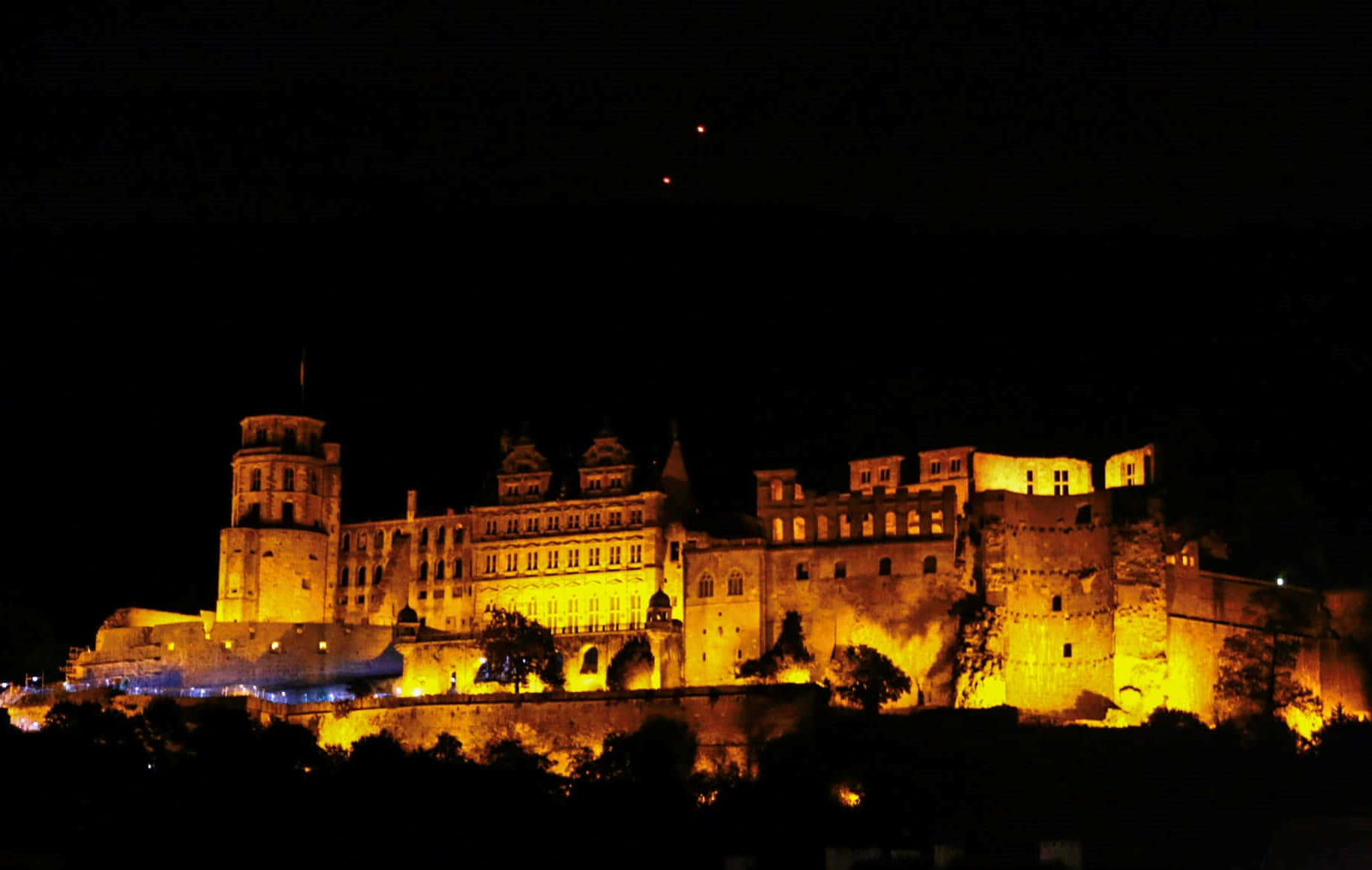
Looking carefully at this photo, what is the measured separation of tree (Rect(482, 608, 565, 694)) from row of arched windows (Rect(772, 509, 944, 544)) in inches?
429

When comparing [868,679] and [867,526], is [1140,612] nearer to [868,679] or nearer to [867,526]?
[868,679]

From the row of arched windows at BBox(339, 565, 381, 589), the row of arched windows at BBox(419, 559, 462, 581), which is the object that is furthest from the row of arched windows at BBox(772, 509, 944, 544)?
the row of arched windows at BBox(339, 565, 381, 589)

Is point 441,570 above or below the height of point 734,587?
above

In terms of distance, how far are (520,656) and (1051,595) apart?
876 inches

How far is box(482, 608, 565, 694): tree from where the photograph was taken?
105m

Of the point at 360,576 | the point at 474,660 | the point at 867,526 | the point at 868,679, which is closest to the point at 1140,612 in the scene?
the point at 868,679

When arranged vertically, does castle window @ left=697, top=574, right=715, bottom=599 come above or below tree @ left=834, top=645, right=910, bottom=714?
above

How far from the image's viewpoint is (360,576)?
401ft

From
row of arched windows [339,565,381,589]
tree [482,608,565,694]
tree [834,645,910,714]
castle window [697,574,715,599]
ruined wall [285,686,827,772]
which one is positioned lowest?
ruined wall [285,686,827,772]

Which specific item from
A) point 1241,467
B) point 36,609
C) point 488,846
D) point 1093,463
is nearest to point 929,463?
point 1093,463

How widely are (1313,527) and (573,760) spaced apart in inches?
1411

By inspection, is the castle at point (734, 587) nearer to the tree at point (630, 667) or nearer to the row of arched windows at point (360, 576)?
the row of arched windows at point (360, 576)

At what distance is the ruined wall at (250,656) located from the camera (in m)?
111

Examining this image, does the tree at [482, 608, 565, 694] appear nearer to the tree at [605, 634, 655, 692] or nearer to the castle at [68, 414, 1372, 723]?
the castle at [68, 414, 1372, 723]
